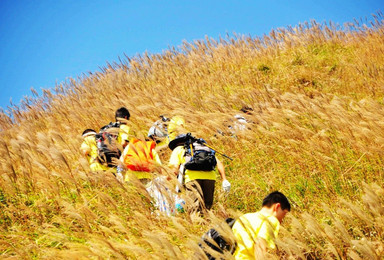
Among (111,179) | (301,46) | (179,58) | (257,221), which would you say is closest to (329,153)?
(257,221)

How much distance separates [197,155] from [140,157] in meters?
0.86

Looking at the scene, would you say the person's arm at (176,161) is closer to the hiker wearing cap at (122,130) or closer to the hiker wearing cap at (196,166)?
Result: the hiker wearing cap at (196,166)

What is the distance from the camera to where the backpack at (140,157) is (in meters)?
4.43

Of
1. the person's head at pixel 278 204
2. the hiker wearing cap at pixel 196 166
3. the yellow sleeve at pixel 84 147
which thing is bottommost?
the person's head at pixel 278 204

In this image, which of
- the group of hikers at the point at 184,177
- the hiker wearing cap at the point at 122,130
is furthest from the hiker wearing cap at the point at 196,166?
the hiker wearing cap at the point at 122,130

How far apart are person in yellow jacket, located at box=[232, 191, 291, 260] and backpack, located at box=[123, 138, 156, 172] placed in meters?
1.86

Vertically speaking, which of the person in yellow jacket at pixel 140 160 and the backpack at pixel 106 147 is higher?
the backpack at pixel 106 147

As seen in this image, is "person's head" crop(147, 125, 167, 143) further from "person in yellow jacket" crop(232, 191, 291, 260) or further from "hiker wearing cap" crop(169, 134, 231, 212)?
"person in yellow jacket" crop(232, 191, 291, 260)

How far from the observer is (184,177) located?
4152 millimetres

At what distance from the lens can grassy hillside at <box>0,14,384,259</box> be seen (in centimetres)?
289

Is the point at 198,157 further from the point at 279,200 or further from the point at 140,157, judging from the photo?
the point at 279,200

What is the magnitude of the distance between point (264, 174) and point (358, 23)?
7.81 metres

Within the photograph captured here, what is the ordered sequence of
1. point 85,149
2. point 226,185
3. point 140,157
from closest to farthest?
point 226,185 → point 140,157 → point 85,149

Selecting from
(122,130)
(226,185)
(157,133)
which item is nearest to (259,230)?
(226,185)
